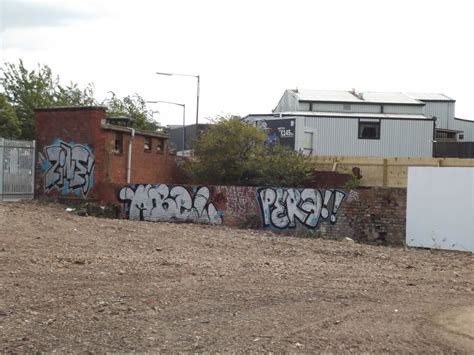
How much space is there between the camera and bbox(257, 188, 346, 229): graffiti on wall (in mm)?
20250

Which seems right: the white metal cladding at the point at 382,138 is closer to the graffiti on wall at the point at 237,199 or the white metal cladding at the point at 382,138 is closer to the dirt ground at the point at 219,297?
the graffiti on wall at the point at 237,199

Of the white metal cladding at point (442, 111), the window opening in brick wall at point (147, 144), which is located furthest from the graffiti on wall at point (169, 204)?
the white metal cladding at point (442, 111)

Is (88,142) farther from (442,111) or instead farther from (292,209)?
(442,111)

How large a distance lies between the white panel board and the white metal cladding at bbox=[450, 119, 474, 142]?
41.4 meters

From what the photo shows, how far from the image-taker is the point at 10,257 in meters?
11.1

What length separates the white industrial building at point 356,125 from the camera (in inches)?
1507

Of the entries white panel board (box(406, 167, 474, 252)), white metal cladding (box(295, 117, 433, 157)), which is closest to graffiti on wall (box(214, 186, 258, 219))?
white panel board (box(406, 167, 474, 252))

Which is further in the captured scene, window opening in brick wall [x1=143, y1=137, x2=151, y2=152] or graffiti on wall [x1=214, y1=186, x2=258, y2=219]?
window opening in brick wall [x1=143, y1=137, x2=151, y2=152]

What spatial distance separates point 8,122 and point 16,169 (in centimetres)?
711

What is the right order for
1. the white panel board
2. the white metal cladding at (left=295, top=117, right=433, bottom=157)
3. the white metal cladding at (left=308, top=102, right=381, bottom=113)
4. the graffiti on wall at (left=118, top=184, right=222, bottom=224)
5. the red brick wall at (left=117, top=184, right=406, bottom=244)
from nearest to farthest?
the white panel board
the red brick wall at (left=117, top=184, right=406, bottom=244)
the graffiti on wall at (left=118, top=184, right=222, bottom=224)
the white metal cladding at (left=295, top=117, right=433, bottom=157)
the white metal cladding at (left=308, top=102, right=381, bottom=113)

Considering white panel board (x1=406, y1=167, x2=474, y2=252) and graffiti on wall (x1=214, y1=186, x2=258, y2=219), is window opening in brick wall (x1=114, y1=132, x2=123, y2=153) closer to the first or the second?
graffiti on wall (x1=214, y1=186, x2=258, y2=219)

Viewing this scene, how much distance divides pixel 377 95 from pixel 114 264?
46815mm

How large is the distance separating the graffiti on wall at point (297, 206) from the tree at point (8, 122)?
50.4 feet

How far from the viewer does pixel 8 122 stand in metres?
30.7
